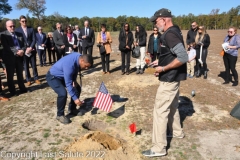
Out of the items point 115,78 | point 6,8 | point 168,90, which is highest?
point 6,8

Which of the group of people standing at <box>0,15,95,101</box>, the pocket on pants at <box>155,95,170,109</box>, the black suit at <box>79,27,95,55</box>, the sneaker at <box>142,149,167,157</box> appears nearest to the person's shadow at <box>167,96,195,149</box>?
the sneaker at <box>142,149,167,157</box>

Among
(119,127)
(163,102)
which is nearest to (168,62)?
(163,102)

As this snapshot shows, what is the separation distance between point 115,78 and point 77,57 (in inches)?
170

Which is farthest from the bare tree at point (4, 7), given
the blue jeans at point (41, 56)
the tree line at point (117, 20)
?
the blue jeans at point (41, 56)

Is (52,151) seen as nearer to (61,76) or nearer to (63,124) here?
(63,124)

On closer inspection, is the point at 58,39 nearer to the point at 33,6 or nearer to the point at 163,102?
the point at 163,102

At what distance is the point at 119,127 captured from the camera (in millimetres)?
4543

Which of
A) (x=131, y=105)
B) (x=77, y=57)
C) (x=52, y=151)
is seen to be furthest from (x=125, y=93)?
(x=52, y=151)

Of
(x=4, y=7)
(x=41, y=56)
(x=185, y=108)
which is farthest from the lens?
(x=4, y=7)

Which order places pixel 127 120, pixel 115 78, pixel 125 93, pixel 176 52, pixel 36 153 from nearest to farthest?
1. pixel 176 52
2. pixel 36 153
3. pixel 127 120
4. pixel 125 93
5. pixel 115 78

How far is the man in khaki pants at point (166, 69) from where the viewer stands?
304 cm

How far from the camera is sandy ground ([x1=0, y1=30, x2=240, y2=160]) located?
3.62 m

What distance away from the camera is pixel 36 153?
3.65 metres

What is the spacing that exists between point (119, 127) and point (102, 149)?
1131 mm
